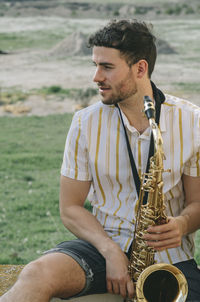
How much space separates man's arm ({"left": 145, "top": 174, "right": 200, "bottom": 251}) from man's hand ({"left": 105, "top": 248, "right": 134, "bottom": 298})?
193 mm

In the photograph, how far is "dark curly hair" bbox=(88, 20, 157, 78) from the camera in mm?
2744

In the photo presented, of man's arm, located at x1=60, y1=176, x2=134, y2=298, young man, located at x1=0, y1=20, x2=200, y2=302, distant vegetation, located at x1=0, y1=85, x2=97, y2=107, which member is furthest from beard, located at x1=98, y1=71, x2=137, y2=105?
distant vegetation, located at x1=0, y1=85, x2=97, y2=107

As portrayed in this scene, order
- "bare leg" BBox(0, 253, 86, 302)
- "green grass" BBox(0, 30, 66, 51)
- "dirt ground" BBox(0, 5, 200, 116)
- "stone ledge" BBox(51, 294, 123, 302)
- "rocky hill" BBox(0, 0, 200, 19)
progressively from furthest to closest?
"rocky hill" BBox(0, 0, 200, 19) → "green grass" BBox(0, 30, 66, 51) → "dirt ground" BBox(0, 5, 200, 116) → "stone ledge" BBox(51, 294, 123, 302) → "bare leg" BBox(0, 253, 86, 302)

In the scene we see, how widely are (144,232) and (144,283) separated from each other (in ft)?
0.94

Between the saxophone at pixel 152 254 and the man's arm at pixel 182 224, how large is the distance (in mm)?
57

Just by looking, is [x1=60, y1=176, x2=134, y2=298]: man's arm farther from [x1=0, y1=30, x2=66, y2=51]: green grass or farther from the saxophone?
[x1=0, y1=30, x2=66, y2=51]: green grass

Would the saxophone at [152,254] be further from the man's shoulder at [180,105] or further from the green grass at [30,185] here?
the green grass at [30,185]

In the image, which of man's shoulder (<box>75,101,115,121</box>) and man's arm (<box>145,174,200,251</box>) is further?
man's shoulder (<box>75,101,115,121</box>)

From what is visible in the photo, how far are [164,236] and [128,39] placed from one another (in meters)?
0.99

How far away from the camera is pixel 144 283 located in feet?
7.95

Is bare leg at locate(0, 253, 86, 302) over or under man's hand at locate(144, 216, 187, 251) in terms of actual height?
under

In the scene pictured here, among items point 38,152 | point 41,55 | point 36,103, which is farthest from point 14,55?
point 38,152

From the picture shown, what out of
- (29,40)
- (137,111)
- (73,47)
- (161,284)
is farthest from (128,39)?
(29,40)

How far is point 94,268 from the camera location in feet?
8.70
